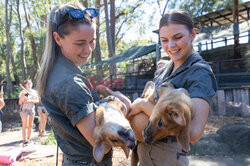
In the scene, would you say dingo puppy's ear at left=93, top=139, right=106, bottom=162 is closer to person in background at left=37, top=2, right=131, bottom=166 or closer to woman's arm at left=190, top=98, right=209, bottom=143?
A: person in background at left=37, top=2, right=131, bottom=166

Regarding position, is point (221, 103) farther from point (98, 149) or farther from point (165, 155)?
point (98, 149)

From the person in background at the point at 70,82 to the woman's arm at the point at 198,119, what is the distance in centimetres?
62

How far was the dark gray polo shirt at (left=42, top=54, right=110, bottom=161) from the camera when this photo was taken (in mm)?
1226

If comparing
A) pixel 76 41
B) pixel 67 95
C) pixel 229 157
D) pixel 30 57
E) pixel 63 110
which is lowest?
pixel 229 157

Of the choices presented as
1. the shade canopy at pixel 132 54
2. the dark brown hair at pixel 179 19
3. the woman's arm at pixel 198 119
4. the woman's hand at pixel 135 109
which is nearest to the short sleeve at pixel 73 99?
the woman's hand at pixel 135 109

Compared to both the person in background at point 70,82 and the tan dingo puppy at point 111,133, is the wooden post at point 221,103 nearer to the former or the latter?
the person in background at point 70,82

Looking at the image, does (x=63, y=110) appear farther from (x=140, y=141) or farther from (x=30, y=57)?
(x=30, y=57)

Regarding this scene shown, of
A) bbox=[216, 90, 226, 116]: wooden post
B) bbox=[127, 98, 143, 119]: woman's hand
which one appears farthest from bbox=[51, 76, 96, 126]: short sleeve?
bbox=[216, 90, 226, 116]: wooden post

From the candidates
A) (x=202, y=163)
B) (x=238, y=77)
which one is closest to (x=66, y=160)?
(x=202, y=163)

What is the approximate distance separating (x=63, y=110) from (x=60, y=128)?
0.22 metres

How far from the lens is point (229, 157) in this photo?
5.00 meters

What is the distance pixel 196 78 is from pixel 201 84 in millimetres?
66

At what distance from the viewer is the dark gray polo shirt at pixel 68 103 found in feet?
4.02

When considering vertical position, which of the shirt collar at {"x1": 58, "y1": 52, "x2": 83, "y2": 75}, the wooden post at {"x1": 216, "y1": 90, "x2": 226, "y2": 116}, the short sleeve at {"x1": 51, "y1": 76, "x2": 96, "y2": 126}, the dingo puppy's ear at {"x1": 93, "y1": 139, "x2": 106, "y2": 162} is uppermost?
the shirt collar at {"x1": 58, "y1": 52, "x2": 83, "y2": 75}
